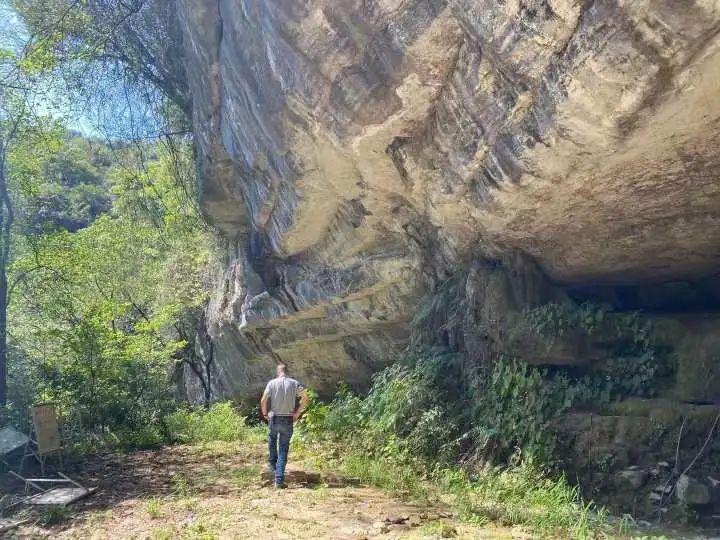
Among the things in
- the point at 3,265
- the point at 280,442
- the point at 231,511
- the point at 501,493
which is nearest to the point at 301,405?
the point at 280,442

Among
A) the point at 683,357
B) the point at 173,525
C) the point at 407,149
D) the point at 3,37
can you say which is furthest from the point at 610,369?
the point at 3,37

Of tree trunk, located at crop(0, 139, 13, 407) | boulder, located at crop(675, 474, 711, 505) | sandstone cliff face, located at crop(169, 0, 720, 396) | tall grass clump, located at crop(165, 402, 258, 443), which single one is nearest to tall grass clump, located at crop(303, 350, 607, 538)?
boulder, located at crop(675, 474, 711, 505)

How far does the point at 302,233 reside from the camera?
1148cm

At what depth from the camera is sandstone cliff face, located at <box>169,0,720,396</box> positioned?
499 centimetres

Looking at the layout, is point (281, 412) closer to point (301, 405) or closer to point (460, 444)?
point (301, 405)

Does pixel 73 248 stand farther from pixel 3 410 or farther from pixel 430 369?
pixel 430 369

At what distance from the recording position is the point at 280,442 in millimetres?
6973

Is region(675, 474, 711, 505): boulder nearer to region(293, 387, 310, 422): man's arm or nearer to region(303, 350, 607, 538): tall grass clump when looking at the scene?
region(303, 350, 607, 538): tall grass clump

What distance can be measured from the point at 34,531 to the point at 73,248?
27.9 feet

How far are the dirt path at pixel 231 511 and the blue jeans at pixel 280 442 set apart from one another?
208mm

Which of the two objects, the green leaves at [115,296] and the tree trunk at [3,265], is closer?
the green leaves at [115,296]

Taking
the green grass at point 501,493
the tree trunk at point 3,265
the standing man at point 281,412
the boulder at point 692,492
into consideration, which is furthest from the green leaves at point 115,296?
the boulder at point 692,492

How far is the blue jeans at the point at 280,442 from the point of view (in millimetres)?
6926

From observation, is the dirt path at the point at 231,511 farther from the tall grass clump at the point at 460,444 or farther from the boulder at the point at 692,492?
the boulder at the point at 692,492
